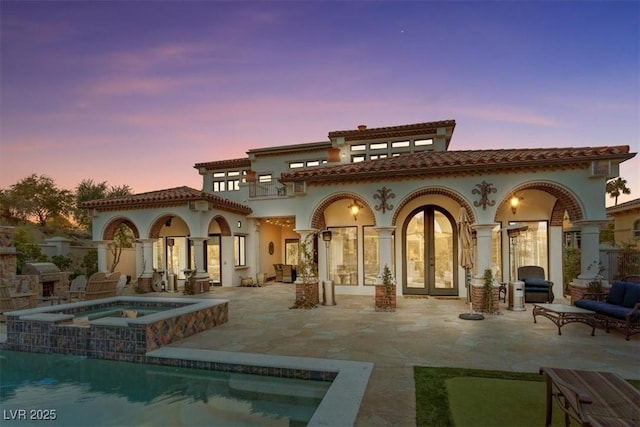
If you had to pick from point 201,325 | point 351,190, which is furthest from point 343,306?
point 201,325

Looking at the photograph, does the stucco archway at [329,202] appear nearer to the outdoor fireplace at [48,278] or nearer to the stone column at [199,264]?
the stone column at [199,264]

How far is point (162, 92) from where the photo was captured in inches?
514

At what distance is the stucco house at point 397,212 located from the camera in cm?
955

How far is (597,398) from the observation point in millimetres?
2902

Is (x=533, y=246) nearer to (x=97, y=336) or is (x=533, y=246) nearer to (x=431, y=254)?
(x=431, y=254)

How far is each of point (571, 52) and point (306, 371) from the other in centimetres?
1190

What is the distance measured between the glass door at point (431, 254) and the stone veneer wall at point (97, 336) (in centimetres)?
782

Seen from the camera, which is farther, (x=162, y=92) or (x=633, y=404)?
(x=162, y=92)

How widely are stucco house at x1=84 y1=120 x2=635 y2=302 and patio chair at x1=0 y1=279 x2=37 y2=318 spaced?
195 inches

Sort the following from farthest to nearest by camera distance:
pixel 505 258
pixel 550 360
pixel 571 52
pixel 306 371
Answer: pixel 505 258
pixel 571 52
pixel 550 360
pixel 306 371

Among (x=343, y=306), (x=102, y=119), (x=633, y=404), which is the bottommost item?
(x=343, y=306)

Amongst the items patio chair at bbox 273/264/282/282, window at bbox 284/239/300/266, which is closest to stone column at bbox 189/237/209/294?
patio chair at bbox 273/264/282/282

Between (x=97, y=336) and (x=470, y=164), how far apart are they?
32.2ft

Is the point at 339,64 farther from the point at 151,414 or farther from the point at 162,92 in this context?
the point at 151,414
